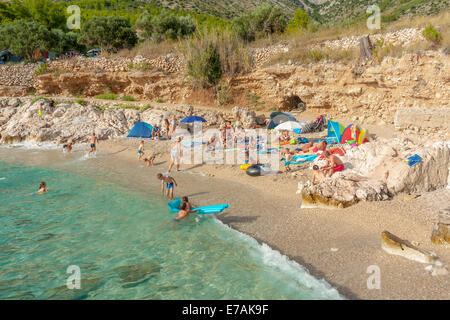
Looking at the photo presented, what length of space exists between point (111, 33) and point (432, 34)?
1076 inches

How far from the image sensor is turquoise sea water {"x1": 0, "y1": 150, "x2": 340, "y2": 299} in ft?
18.0

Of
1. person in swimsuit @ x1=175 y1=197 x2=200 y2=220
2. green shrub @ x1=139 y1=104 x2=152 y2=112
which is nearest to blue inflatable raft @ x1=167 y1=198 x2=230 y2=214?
person in swimsuit @ x1=175 y1=197 x2=200 y2=220

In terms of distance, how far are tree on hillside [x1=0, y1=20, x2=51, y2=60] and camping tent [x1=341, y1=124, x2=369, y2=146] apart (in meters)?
27.7

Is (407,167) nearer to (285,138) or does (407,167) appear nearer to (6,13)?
(285,138)

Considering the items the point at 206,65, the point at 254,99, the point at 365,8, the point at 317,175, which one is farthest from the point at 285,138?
the point at 365,8

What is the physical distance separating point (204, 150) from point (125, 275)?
853 centimetres

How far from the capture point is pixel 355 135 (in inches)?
504

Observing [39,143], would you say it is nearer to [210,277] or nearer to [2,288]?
[2,288]

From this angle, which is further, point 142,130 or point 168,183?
point 142,130

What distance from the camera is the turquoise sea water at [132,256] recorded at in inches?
216

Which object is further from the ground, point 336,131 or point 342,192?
point 336,131
